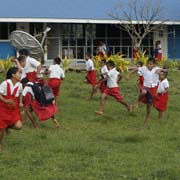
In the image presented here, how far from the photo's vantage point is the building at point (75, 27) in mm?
27625

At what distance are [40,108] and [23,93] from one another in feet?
1.33

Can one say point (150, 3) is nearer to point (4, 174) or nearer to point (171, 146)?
point (171, 146)

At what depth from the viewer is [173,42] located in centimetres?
3256

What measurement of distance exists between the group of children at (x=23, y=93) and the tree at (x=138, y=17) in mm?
15842

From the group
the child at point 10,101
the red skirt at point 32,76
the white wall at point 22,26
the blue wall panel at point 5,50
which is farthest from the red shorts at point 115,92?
the white wall at point 22,26

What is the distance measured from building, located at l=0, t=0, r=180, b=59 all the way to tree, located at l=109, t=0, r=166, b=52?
52cm

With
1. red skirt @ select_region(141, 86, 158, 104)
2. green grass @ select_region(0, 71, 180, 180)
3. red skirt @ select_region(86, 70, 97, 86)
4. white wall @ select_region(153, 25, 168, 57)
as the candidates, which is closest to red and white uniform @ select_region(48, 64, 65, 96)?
green grass @ select_region(0, 71, 180, 180)

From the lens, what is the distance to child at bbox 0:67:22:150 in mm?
8891

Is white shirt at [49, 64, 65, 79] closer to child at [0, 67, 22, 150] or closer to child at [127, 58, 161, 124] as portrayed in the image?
child at [127, 58, 161, 124]

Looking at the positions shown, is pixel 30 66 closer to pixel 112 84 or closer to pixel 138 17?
pixel 112 84

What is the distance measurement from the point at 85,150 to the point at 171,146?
143 centimetres

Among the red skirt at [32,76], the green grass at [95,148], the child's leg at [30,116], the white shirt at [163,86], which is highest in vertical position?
the red skirt at [32,76]

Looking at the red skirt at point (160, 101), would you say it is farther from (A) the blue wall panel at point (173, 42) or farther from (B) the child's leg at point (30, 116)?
(A) the blue wall panel at point (173, 42)

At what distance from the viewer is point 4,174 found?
24.4 feet
